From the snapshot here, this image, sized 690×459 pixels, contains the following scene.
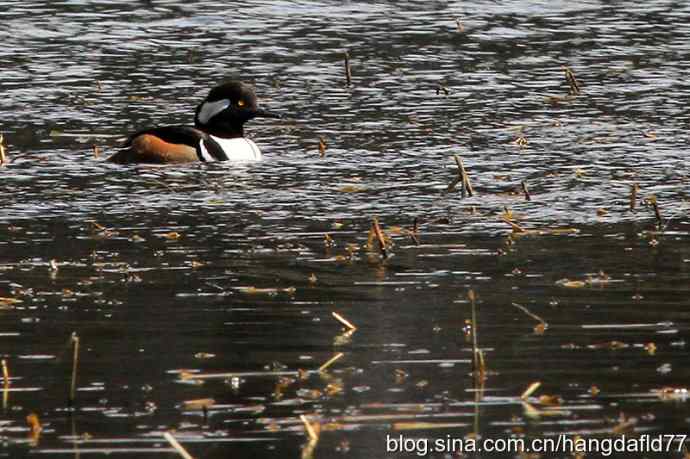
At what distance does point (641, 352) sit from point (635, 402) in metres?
1.00

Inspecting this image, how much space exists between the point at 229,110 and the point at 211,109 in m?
0.18

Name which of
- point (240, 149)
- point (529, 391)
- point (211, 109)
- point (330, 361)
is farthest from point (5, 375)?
point (211, 109)

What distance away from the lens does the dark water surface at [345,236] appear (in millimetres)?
9461

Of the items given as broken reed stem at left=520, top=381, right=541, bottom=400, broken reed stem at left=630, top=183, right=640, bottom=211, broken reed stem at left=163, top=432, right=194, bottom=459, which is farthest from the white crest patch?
broken reed stem at left=163, top=432, right=194, bottom=459

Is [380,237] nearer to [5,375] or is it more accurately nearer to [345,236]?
[345,236]

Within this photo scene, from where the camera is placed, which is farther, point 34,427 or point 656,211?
point 656,211

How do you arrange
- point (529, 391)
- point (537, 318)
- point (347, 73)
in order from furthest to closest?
point (347, 73)
point (537, 318)
point (529, 391)

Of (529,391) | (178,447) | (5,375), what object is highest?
(178,447)

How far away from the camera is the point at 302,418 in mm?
8898

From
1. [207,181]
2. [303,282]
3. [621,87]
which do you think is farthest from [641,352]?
[621,87]

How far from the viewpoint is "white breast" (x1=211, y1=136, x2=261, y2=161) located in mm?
18109

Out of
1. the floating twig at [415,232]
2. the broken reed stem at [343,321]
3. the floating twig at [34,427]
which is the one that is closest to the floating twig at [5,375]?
the floating twig at [34,427]

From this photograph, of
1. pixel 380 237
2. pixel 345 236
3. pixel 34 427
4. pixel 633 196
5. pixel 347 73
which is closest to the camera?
pixel 34 427

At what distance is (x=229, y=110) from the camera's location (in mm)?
19047
